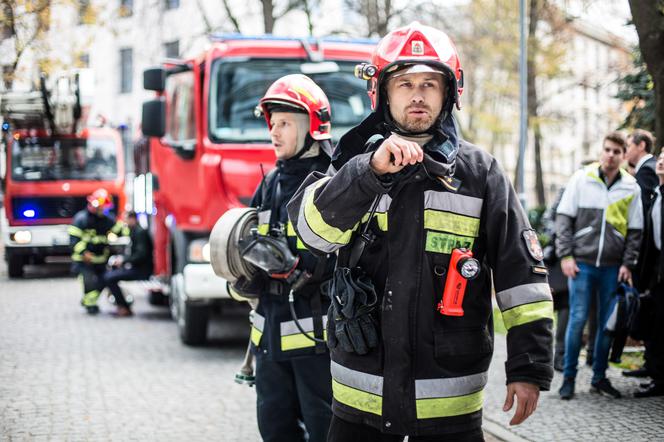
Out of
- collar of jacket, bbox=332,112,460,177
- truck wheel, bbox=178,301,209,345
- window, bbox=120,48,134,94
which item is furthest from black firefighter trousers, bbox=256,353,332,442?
window, bbox=120,48,134,94

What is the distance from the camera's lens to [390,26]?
20.8 meters

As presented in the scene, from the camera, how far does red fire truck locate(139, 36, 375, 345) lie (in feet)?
28.5

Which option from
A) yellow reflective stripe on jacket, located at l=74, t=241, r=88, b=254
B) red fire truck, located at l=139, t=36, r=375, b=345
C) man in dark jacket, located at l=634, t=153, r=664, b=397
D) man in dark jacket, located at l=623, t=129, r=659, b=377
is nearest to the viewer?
man in dark jacket, located at l=634, t=153, r=664, b=397

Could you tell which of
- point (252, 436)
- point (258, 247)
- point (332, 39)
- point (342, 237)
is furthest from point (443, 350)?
point (332, 39)

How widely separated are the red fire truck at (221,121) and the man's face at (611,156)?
103 inches

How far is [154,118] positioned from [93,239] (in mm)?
3932

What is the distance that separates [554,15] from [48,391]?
16.5 metres

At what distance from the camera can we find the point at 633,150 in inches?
307

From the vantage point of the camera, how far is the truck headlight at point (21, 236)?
56.2ft

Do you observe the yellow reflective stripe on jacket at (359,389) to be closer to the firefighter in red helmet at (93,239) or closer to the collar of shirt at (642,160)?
the collar of shirt at (642,160)

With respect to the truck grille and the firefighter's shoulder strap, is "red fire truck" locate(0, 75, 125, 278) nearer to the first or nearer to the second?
the truck grille

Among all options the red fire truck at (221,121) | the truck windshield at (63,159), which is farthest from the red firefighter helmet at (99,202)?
the truck windshield at (63,159)

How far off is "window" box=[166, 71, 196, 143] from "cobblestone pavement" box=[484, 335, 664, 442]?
163 inches

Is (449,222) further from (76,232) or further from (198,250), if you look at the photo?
(76,232)
